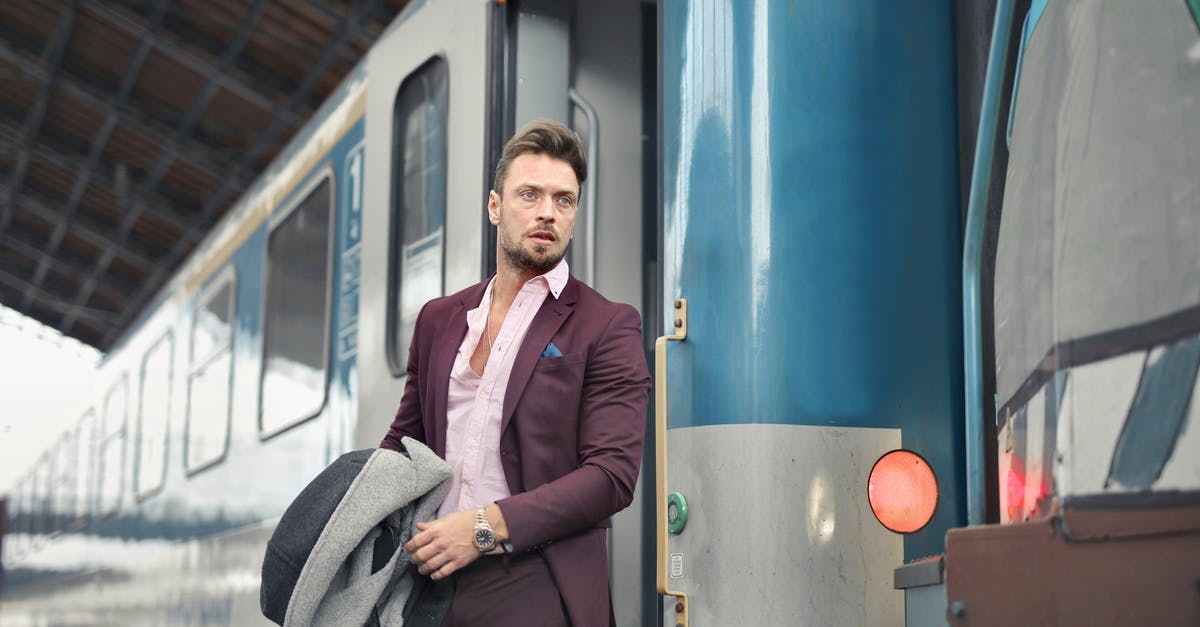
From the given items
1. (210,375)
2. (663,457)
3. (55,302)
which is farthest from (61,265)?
(663,457)

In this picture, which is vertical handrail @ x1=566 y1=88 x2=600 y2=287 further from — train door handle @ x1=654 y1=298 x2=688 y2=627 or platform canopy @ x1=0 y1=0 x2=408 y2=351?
platform canopy @ x1=0 y1=0 x2=408 y2=351

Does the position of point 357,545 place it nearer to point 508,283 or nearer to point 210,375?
point 508,283

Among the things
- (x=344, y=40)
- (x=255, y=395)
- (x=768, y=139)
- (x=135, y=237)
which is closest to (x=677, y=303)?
(x=768, y=139)

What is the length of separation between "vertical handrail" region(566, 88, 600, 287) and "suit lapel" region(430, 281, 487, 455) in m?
0.96

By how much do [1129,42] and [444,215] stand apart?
1890 millimetres

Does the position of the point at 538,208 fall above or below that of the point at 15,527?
above

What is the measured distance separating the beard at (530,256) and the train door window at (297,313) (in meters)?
2.03

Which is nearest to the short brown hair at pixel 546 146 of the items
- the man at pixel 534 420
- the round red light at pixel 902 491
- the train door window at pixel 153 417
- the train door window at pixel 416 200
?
the man at pixel 534 420

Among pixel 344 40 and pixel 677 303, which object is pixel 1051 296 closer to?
pixel 677 303

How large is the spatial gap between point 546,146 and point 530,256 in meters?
0.15

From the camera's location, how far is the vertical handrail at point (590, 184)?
291cm

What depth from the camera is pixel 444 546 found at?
1.69 metres

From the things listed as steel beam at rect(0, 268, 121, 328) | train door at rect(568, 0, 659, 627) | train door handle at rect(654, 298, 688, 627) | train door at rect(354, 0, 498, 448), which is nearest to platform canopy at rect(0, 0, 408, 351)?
steel beam at rect(0, 268, 121, 328)

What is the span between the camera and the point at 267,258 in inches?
189
